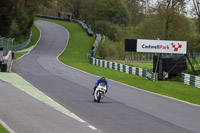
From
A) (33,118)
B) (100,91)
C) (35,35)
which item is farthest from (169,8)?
(33,118)

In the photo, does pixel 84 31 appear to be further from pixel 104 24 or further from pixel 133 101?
pixel 133 101

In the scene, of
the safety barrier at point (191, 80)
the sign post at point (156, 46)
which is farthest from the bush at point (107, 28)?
the safety barrier at point (191, 80)

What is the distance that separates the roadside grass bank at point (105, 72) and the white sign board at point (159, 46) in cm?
278

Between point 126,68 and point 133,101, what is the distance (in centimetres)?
2087

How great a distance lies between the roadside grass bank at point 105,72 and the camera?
87.5 feet

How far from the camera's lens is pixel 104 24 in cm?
9338

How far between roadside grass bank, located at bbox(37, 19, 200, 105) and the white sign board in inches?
109

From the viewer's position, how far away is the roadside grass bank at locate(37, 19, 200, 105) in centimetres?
2666

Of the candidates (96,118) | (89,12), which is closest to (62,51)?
(89,12)

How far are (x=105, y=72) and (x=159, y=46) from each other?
7400 millimetres

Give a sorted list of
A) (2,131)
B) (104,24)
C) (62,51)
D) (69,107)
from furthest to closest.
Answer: (104,24) < (62,51) < (69,107) < (2,131)

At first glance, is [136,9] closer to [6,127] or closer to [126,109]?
[126,109]

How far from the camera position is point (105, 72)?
40312 millimetres

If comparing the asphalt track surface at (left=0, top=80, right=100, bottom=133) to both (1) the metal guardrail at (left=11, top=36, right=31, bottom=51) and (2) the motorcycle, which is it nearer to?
(2) the motorcycle
